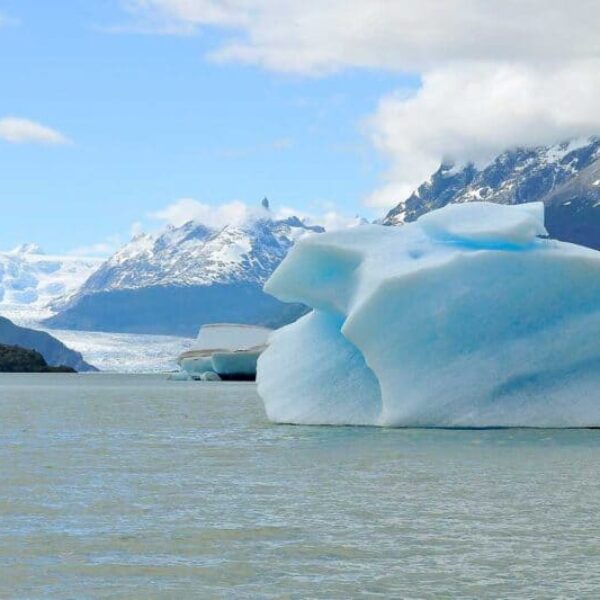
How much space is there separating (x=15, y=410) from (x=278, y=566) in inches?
1206

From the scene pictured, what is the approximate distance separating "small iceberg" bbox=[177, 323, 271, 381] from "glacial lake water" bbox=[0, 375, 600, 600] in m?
65.2

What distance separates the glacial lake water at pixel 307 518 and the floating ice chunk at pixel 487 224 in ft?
11.6

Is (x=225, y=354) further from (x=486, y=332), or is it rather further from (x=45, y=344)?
(x=45, y=344)

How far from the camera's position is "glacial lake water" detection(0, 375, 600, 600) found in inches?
415

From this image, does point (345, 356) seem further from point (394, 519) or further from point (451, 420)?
point (394, 519)

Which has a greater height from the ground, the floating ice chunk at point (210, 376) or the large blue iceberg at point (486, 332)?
the large blue iceberg at point (486, 332)

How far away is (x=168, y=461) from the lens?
65.4 ft

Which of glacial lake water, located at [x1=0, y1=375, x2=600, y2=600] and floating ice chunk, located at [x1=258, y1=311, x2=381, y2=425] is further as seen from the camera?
floating ice chunk, located at [x1=258, y1=311, x2=381, y2=425]

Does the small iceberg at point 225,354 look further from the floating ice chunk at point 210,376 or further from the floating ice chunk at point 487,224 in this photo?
the floating ice chunk at point 487,224

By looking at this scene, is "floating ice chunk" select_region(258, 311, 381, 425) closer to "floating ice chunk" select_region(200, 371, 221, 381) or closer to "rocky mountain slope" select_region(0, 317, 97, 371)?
"floating ice chunk" select_region(200, 371, 221, 381)

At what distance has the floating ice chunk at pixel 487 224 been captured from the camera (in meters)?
23.3

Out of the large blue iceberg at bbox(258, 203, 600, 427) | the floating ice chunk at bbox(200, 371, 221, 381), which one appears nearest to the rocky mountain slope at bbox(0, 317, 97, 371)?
the floating ice chunk at bbox(200, 371, 221, 381)

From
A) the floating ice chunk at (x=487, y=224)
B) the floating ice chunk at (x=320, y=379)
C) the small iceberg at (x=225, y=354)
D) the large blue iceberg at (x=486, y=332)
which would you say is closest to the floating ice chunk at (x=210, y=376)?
the small iceberg at (x=225, y=354)

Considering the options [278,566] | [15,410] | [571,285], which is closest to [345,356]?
[571,285]
